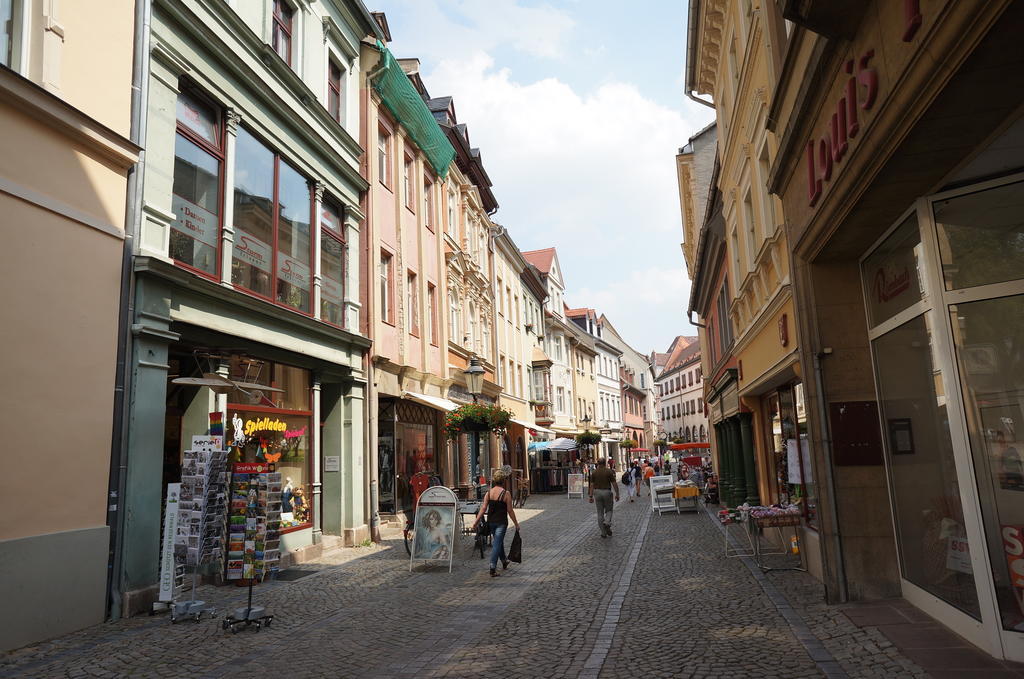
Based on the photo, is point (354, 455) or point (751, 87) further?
point (354, 455)

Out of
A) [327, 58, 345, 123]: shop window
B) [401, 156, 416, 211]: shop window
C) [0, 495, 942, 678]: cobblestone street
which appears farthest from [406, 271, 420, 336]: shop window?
[0, 495, 942, 678]: cobblestone street

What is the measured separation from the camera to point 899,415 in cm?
700

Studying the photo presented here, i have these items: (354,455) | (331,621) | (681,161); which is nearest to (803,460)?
(331,621)

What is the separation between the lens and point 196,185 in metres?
10.2

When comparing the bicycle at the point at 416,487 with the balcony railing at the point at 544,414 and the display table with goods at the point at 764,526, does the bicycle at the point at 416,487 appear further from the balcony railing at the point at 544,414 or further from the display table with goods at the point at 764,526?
the balcony railing at the point at 544,414

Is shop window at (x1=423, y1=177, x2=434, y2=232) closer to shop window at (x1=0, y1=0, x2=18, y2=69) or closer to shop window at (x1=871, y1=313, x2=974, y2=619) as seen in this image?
shop window at (x1=0, y1=0, x2=18, y2=69)

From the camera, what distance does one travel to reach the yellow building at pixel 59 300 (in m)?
6.86

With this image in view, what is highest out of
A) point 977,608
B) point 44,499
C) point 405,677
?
point 44,499

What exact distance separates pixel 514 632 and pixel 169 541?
383 centimetres

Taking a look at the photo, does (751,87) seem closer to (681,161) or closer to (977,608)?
(977,608)

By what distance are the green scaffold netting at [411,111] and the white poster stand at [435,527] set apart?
1017cm

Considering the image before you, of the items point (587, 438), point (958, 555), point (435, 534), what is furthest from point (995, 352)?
point (587, 438)

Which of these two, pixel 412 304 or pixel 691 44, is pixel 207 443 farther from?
pixel 691 44

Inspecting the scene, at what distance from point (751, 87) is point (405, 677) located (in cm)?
957
